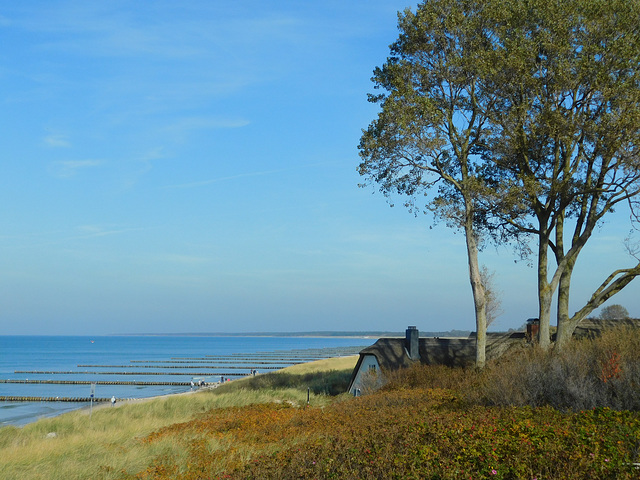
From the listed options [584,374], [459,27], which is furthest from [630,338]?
[459,27]

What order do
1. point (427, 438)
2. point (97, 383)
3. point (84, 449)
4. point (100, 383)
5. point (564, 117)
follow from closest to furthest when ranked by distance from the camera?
point (427, 438)
point (84, 449)
point (564, 117)
point (100, 383)
point (97, 383)

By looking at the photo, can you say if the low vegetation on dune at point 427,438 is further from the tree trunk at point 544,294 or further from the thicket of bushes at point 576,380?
the tree trunk at point 544,294

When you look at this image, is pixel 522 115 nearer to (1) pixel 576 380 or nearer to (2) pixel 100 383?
(1) pixel 576 380

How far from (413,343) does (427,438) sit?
21.0 meters

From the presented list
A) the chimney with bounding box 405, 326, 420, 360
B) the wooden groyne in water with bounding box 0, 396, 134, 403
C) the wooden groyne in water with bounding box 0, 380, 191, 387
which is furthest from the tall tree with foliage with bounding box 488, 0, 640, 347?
the wooden groyne in water with bounding box 0, 380, 191, 387

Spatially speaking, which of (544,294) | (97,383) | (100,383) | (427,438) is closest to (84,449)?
(427,438)

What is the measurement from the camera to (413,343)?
103ft

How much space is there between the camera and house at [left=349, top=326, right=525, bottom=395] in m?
29.2

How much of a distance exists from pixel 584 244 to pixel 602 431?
15.8 metres

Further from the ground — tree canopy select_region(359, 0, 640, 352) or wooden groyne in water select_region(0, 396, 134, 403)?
tree canopy select_region(359, 0, 640, 352)

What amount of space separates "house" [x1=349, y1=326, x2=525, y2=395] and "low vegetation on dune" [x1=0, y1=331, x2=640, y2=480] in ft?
23.1

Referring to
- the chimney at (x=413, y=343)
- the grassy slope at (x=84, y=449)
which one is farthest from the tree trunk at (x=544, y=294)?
the grassy slope at (x=84, y=449)

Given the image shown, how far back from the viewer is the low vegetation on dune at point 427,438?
8.89 metres

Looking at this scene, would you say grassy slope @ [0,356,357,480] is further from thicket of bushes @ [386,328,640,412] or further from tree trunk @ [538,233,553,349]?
tree trunk @ [538,233,553,349]
